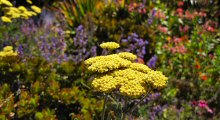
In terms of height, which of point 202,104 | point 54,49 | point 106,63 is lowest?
point 202,104

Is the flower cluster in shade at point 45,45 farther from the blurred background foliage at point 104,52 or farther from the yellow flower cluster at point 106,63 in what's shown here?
the yellow flower cluster at point 106,63

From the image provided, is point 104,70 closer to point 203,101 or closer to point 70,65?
point 70,65

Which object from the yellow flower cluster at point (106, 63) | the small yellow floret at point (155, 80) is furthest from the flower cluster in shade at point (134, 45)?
the small yellow floret at point (155, 80)

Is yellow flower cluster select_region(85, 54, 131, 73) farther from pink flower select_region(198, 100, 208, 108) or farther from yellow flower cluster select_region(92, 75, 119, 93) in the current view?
pink flower select_region(198, 100, 208, 108)

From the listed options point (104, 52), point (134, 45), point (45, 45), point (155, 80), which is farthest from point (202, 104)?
point (155, 80)

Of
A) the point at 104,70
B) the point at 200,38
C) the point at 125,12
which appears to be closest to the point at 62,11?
the point at 125,12

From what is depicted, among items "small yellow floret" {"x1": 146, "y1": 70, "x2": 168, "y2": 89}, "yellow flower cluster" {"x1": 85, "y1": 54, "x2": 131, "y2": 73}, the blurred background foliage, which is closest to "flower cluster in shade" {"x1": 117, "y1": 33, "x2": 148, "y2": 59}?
the blurred background foliage

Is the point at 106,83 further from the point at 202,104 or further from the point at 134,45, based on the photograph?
the point at 134,45
